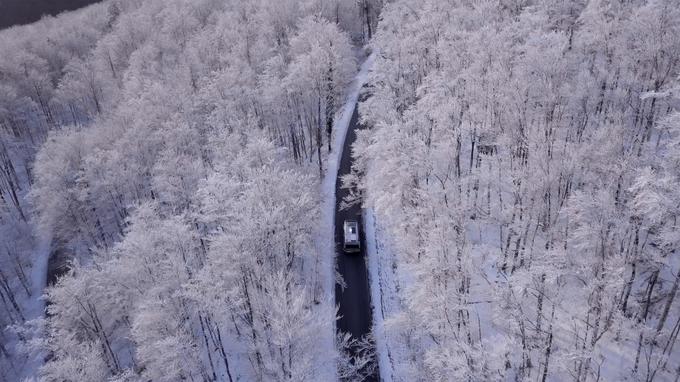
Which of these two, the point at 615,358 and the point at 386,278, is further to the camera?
the point at 386,278

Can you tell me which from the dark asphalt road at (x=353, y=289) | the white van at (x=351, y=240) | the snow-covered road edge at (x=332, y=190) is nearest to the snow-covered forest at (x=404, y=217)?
the snow-covered road edge at (x=332, y=190)

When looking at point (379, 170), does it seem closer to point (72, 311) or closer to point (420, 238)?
point (420, 238)

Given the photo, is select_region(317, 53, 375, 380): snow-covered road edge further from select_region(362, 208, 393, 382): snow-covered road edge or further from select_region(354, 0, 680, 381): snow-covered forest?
select_region(354, 0, 680, 381): snow-covered forest

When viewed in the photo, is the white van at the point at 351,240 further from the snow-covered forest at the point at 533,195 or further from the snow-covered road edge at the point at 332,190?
the snow-covered forest at the point at 533,195

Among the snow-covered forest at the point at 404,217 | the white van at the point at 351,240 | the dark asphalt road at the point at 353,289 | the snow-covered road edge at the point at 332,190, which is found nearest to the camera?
the snow-covered forest at the point at 404,217

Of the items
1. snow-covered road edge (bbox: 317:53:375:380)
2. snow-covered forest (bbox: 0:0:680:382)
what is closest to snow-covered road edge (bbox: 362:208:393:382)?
snow-covered forest (bbox: 0:0:680:382)

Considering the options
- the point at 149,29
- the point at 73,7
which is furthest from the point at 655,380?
the point at 73,7

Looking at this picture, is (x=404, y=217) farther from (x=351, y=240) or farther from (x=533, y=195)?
(x=533, y=195)
